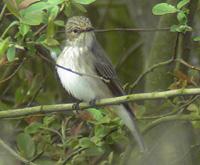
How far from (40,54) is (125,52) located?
9.45 feet

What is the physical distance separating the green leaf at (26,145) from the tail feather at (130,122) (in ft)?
2.11

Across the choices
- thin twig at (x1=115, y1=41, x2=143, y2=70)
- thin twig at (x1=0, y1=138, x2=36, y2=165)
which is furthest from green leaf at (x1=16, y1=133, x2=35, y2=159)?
thin twig at (x1=115, y1=41, x2=143, y2=70)

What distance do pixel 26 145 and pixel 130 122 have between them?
0.72 metres

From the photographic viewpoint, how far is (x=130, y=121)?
16.6 ft

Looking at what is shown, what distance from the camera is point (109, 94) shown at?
5293 mm

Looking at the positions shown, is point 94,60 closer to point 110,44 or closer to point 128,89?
point 128,89

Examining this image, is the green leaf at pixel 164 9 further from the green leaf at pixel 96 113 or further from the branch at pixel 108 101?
the green leaf at pixel 96 113

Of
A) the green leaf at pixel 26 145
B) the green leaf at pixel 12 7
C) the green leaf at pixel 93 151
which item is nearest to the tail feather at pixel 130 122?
the green leaf at pixel 93 151

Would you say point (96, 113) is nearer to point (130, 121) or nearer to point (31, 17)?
point (130, 121)

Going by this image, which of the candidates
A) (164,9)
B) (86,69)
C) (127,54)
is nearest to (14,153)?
(86,69)

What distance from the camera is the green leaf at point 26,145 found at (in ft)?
16.5

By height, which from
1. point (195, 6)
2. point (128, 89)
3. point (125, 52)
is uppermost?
point (195, 6)

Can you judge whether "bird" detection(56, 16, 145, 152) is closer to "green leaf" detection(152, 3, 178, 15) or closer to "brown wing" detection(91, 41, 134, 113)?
"brown wing" detection(91, 41, 134, 113)

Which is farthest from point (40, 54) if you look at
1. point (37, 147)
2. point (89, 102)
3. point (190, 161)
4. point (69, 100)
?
point (69, 100)
